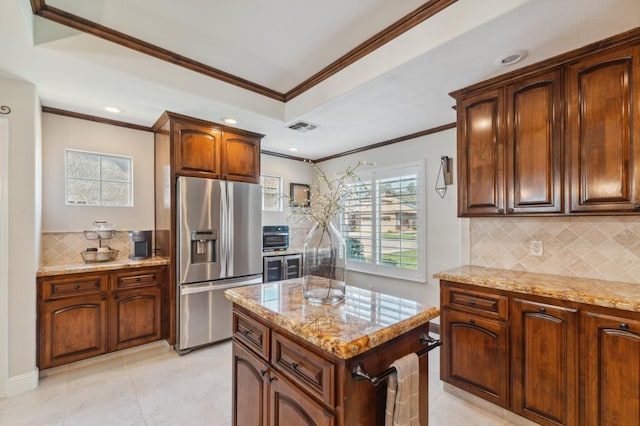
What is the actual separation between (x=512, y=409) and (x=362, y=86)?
2.63m

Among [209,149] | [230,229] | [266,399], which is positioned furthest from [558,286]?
[209,149]

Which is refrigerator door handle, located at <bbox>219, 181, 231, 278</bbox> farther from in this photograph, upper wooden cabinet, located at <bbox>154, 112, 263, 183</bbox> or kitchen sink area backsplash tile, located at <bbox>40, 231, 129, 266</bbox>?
kitchen sink area backsplash tile, located at <bbox>40, 231, 129, 266</bbox>

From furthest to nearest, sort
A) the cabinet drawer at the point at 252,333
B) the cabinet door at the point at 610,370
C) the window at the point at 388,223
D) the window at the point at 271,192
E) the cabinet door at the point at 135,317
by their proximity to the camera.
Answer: the window at the point at 271,192 → the window at the point at 388,223 → the cabinet door at the point at 135,317 → the cabinet door at the point at 610,370 → the cabinet drawer at the point at 252,333

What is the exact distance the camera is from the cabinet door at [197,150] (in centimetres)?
313

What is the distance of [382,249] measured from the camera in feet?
13.8

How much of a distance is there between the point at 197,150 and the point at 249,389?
2539 mm

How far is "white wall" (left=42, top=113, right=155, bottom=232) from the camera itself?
304cm

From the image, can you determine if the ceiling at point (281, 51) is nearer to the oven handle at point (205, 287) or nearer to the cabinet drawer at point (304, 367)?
the oven handle at point (205, 287)

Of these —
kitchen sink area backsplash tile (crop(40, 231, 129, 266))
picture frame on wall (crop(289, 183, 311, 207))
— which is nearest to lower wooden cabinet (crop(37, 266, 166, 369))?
kitchen sink area backsplash tile (crop(40, 231, 129, 266))

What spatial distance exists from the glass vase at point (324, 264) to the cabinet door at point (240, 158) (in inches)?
89.6

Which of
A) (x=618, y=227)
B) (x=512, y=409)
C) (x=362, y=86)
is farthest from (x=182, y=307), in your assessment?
(x=618, y=227)

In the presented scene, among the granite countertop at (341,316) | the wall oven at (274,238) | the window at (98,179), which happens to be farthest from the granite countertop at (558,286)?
the window at (98,179)

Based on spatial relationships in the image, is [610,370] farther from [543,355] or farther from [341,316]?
[341,316]

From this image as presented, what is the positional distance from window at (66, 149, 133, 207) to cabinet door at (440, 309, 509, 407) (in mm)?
3649
